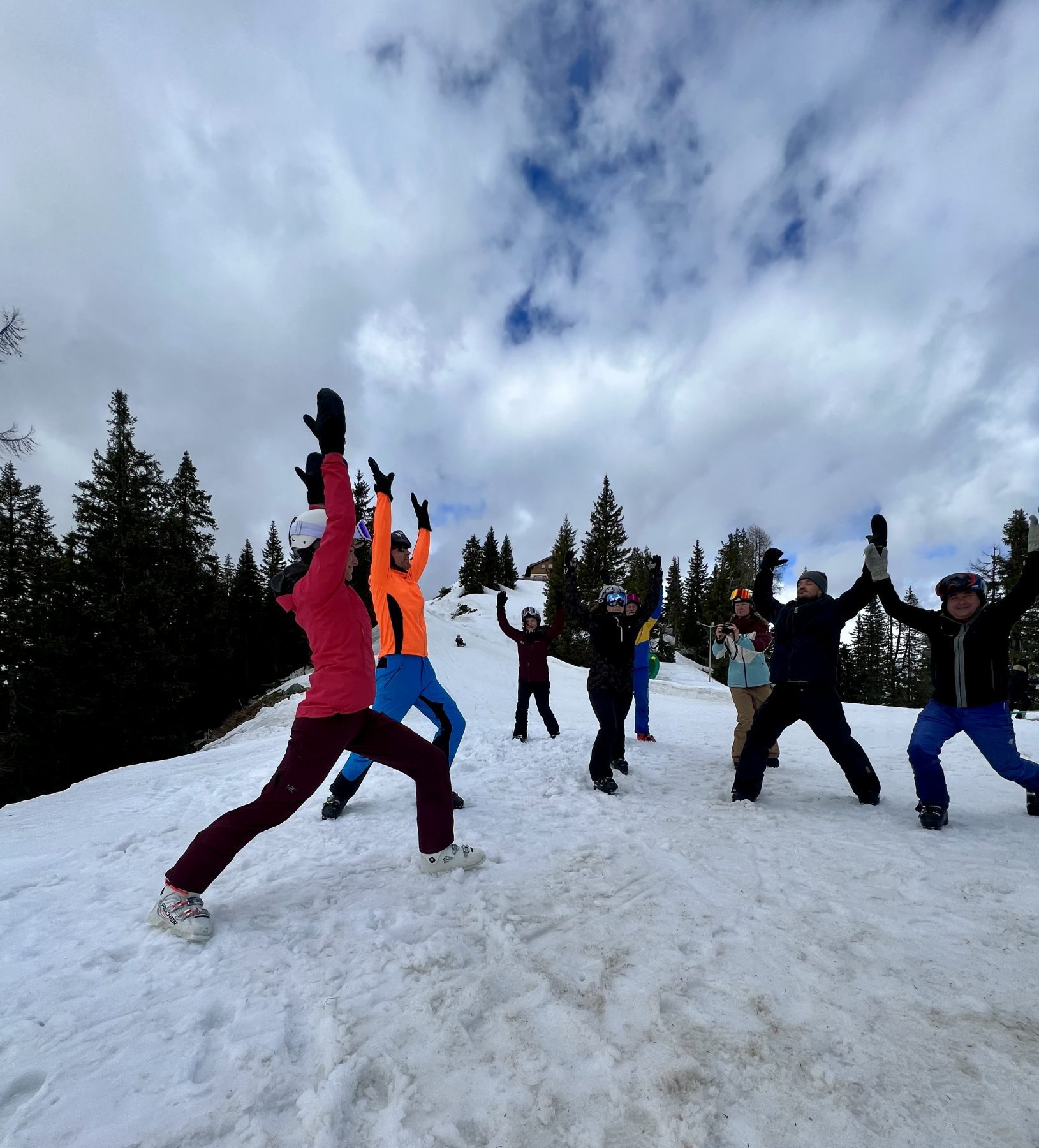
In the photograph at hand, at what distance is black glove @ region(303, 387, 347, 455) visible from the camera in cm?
304

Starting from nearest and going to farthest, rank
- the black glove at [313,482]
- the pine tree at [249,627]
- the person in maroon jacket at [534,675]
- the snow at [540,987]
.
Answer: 1. the snow at [540,987]
2. the black glove at [313,482]
3. the person in maroon jacket at [534,675]
4. the pine tree at [249,627]

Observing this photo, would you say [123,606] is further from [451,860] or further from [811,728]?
[811,728]

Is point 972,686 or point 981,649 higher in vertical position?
point 981,649

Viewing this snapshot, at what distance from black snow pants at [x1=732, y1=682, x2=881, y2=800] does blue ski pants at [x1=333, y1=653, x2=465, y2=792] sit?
2.81 meters

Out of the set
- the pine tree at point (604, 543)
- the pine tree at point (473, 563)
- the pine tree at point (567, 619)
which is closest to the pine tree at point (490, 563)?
the pine tree at point (473, 563)

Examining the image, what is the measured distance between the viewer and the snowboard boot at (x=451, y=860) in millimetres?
3305

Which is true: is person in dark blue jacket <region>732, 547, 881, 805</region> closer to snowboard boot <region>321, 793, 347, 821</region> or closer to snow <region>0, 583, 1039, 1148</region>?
snow <region>0, 583, 1039, 1148</region>

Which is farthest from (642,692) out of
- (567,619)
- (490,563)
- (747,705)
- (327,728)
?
(490,563)

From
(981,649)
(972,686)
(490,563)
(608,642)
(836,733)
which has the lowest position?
(836,733)

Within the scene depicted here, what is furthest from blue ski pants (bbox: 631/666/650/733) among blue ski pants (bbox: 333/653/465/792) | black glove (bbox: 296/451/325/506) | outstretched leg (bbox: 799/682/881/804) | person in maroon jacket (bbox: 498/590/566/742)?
black glove (bbox: 296/451/325/506)

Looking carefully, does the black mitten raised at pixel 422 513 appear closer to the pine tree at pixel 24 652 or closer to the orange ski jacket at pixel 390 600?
the orange ski jacket at pixel 390 600

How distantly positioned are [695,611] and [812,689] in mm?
53790

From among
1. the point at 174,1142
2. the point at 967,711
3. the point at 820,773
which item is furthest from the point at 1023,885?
the point at 174,1142

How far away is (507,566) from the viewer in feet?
269
